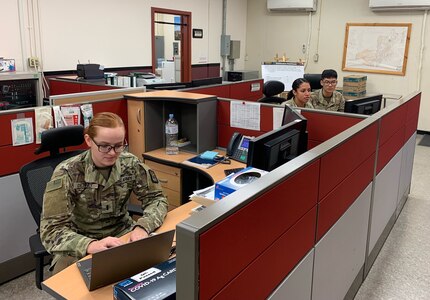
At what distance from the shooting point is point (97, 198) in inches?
72.7

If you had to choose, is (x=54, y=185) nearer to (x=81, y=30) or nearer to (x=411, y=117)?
(x=411, y=117)

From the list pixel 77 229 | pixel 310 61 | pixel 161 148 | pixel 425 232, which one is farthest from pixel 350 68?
pixel 77 229

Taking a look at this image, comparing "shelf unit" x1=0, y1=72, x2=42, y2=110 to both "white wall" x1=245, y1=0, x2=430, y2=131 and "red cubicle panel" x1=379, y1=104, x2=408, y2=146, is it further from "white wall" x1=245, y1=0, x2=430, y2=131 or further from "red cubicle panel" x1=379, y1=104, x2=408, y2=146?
"white wall" x1=245, y1=0, x2=430, y2=131

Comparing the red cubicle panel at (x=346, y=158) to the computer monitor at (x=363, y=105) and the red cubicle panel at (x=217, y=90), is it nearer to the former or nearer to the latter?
the computer monitor at (x=363, y=105)

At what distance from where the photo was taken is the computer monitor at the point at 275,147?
1.88 m

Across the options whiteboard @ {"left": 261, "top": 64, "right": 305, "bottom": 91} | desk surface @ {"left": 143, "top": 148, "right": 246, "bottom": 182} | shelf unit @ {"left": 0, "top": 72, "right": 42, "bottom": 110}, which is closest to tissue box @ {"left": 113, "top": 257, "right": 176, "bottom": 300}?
desk surface @ {"left": 143, "top": 148, "right": 246, "bottom": 182}

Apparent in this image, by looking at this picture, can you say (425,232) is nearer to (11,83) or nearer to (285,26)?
(11,83)

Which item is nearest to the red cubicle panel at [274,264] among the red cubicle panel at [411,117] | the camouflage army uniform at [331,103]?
the red cubicle panel at [411,117]

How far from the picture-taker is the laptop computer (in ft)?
4.25

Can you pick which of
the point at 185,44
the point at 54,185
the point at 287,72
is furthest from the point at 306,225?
the point at 185,44

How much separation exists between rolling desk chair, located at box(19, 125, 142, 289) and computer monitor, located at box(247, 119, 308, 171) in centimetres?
72

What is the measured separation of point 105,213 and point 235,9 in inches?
287

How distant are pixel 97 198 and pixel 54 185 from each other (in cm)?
22

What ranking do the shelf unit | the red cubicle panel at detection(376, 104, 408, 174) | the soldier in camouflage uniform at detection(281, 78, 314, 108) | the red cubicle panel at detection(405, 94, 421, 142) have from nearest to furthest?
1. the red cubicle panel at detection(376, 104, 408, 174)
2. the red cubicle panel at detection(405, 94, 421, 142)
3. the soldier in camouflage uniform at detection(281, 78, 314, 108)
4. the shelf unit
